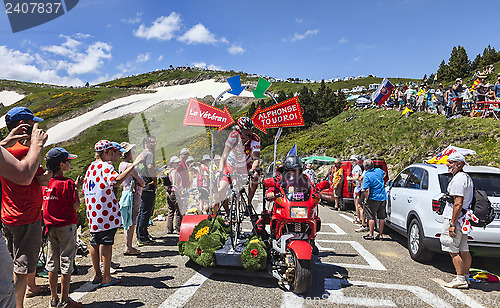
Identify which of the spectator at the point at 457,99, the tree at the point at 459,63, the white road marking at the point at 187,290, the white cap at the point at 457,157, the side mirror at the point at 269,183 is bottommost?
the white road marking at the point at 187,290

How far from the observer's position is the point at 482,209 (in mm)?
4613

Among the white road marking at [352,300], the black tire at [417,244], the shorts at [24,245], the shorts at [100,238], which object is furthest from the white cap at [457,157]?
the shorts at [24,245]

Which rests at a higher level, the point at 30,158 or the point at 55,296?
the point at 30,158

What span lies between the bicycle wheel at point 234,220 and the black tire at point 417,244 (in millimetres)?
3426

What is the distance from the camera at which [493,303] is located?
3.99 metres

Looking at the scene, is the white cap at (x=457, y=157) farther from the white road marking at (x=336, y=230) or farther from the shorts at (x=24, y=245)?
the shorts at (x=24, y=245)

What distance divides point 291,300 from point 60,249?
2.93 m

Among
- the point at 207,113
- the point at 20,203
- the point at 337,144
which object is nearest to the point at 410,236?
the point at 207,113

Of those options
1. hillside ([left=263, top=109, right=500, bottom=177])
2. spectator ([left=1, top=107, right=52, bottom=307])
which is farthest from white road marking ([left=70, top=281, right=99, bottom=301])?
hillside ([left=263, top=109, right=500, bottom=177])

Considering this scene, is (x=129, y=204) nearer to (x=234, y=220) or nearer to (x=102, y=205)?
(x=102, y=205)

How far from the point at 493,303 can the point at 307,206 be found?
270 centimetres

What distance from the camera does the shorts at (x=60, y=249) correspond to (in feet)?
11.8

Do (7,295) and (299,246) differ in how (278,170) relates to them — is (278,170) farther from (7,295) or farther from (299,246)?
(7,295)

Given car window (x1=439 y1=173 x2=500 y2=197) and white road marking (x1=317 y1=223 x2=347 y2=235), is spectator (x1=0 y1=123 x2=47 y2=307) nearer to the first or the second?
car window (x1=439 y1=173 x2=500 y2=197)
